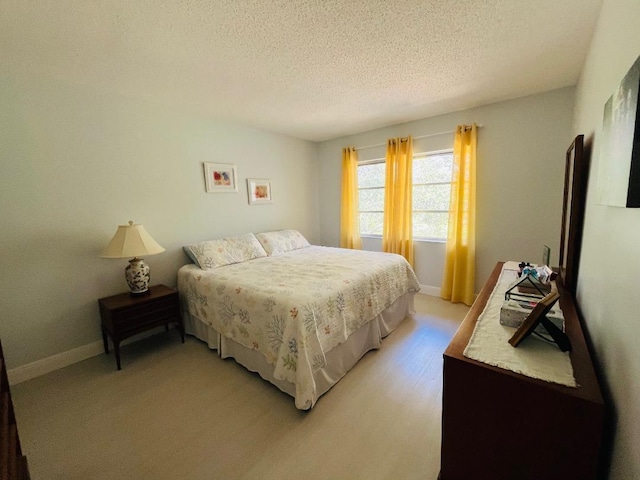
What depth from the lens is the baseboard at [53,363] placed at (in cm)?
205

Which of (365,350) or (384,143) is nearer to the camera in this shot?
(365,350)

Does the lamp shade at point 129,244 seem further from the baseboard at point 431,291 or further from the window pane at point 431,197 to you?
the baseboard at point 431,291

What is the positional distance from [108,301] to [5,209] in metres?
0.99

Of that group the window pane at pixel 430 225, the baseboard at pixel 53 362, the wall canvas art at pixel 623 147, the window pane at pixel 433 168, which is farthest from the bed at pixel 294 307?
the wall canvas art at pixel 623 147

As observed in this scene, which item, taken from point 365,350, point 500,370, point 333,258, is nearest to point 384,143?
Answer: point 333,258

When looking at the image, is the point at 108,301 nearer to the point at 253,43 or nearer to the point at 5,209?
the point at 5,209

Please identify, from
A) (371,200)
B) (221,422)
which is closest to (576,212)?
(221,422)

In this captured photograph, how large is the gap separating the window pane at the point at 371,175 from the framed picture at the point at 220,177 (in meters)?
1.97

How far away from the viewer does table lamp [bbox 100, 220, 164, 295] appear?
2.21 meters

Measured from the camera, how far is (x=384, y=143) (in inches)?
150

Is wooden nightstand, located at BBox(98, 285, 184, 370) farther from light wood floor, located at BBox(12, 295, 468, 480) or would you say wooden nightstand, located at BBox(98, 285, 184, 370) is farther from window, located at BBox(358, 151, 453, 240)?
window, located at BBox(358, 151, 453, 240)

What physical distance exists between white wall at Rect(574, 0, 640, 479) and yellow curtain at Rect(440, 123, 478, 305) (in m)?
1.65

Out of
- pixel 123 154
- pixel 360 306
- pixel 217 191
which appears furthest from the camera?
pixel 217 191

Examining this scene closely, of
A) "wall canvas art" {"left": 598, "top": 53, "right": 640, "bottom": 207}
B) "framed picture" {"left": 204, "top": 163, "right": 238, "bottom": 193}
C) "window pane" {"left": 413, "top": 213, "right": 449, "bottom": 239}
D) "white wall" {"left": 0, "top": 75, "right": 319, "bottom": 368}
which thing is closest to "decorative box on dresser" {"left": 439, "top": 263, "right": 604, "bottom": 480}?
"wall canvas art" {"left": 598, "top": 53, "right": 640, "bottom": 207}
